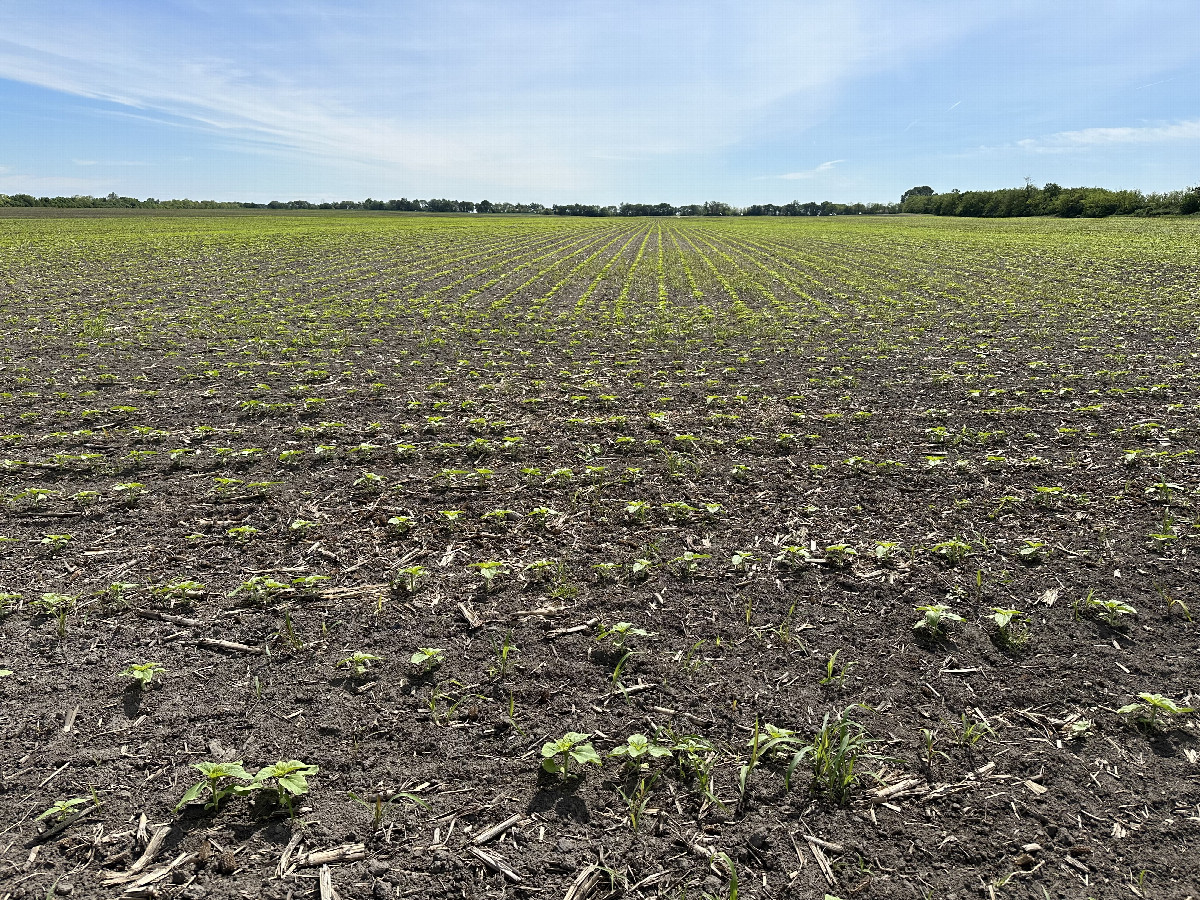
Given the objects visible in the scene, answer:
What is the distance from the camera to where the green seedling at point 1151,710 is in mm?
3295

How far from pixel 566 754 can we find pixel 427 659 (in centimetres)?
115

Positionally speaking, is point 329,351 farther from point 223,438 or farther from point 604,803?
point 604,803

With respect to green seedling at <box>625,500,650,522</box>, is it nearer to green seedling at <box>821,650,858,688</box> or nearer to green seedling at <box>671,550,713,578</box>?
green seedling at <box>671,550,713,578</box>

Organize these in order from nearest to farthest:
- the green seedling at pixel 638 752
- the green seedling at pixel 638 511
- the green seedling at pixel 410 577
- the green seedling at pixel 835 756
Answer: the green seedling at pixel 835 756 < the green seedling at pixel 638 752 < the green seedling at pixel 410 577 < the green seedling at pixel 638 511

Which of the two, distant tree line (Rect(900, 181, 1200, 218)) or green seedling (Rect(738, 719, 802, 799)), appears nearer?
green seedling (Rect(738, 719, 802, 799))

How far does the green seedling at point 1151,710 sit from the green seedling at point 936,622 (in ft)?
2.95

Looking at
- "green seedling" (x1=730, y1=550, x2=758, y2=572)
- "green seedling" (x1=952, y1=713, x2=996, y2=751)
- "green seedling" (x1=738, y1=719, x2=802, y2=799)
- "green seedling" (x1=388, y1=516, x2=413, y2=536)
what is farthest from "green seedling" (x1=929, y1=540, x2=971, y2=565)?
"green seedling" (x1=388, y1=516, x2=413, y2=536)

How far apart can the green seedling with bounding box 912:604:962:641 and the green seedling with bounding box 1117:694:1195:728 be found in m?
0.90

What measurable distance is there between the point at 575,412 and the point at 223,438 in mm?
4287

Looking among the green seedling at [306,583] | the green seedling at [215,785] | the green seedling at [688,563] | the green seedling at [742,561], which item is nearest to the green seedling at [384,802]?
the green seedling at [215,785]

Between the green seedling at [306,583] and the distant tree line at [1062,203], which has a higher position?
the distant tree line at [1062,203]

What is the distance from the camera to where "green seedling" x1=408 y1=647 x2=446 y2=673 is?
147 inches

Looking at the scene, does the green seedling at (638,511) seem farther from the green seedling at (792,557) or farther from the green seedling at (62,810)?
the green seedling at (62,810)

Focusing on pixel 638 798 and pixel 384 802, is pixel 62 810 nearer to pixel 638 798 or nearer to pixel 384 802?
pixel 384 802
